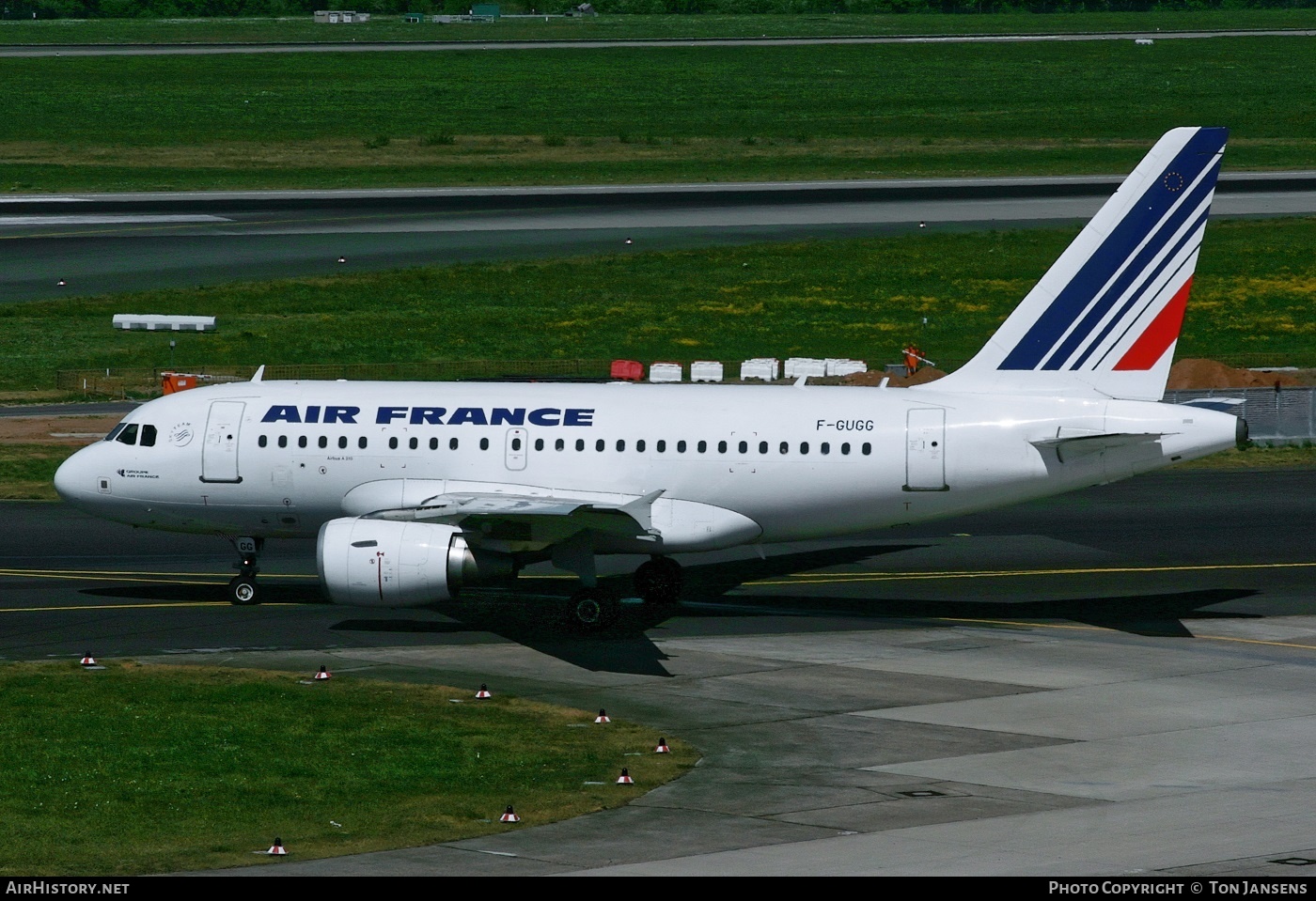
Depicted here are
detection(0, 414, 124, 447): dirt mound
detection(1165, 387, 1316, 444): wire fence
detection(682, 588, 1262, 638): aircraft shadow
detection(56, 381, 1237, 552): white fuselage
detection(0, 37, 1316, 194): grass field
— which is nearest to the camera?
detection(56, 381, 1237, 552): white fuselage

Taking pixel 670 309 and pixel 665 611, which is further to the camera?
pixel 670 309

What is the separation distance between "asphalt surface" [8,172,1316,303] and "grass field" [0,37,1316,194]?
829cm

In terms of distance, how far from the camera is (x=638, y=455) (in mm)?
40000

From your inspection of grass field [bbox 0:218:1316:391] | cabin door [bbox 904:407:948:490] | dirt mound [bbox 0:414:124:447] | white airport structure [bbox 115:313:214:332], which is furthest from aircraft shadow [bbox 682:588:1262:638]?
white airport structure [bbox 115:313:214:332]

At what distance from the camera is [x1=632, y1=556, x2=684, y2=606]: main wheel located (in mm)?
41688

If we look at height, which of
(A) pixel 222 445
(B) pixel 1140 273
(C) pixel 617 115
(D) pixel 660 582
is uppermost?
(C) pixel 617 115

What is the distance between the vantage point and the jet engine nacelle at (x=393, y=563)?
36.4 metres

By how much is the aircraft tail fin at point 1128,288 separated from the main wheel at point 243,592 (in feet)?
60.1

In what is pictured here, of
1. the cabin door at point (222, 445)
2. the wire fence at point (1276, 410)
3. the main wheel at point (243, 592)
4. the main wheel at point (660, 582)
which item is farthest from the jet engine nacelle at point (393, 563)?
the wire fence at point (1276, 410)

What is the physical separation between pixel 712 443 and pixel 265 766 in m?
14.7

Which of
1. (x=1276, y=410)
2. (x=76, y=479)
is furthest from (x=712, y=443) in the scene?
(x=1276, y=410)

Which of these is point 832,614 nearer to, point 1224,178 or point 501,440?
point 501,440

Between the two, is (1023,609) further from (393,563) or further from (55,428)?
(55,428)

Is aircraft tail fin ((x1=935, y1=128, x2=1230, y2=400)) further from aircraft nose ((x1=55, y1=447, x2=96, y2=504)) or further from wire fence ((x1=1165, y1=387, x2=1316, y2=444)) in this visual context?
wire fence ((x1=1165, y1=387, x2=1316, y2=444))
